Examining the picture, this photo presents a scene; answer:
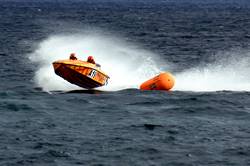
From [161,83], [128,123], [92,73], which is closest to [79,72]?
[92,73]

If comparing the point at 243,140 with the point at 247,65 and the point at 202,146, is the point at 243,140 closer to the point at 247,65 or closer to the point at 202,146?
the point at 202,146

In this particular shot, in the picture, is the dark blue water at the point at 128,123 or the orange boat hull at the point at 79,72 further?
the orange boat hull at the point at 79,72

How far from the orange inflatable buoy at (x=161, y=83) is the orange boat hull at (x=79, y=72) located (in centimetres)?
264

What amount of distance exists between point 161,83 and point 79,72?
4.82 metres

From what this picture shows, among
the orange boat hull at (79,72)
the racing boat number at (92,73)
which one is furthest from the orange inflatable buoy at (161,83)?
the racing boat number at (92,73)

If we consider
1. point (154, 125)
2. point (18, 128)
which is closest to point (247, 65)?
point (154, 125)

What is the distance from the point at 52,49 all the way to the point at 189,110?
870 inches

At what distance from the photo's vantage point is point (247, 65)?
46.0 m

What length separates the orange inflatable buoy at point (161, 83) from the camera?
33.7m

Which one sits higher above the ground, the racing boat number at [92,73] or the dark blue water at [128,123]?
the racing boat number at [92,73]

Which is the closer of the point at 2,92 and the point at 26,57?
the point at 2,92

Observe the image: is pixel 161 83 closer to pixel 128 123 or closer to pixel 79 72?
pixel 79 72

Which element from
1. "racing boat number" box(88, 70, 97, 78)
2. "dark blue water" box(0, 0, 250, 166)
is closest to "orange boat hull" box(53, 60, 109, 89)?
"racing boat number" box(88, 70, 97, 78)

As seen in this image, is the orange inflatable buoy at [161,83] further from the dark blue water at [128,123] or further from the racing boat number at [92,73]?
the racing boat number at [92,73]
